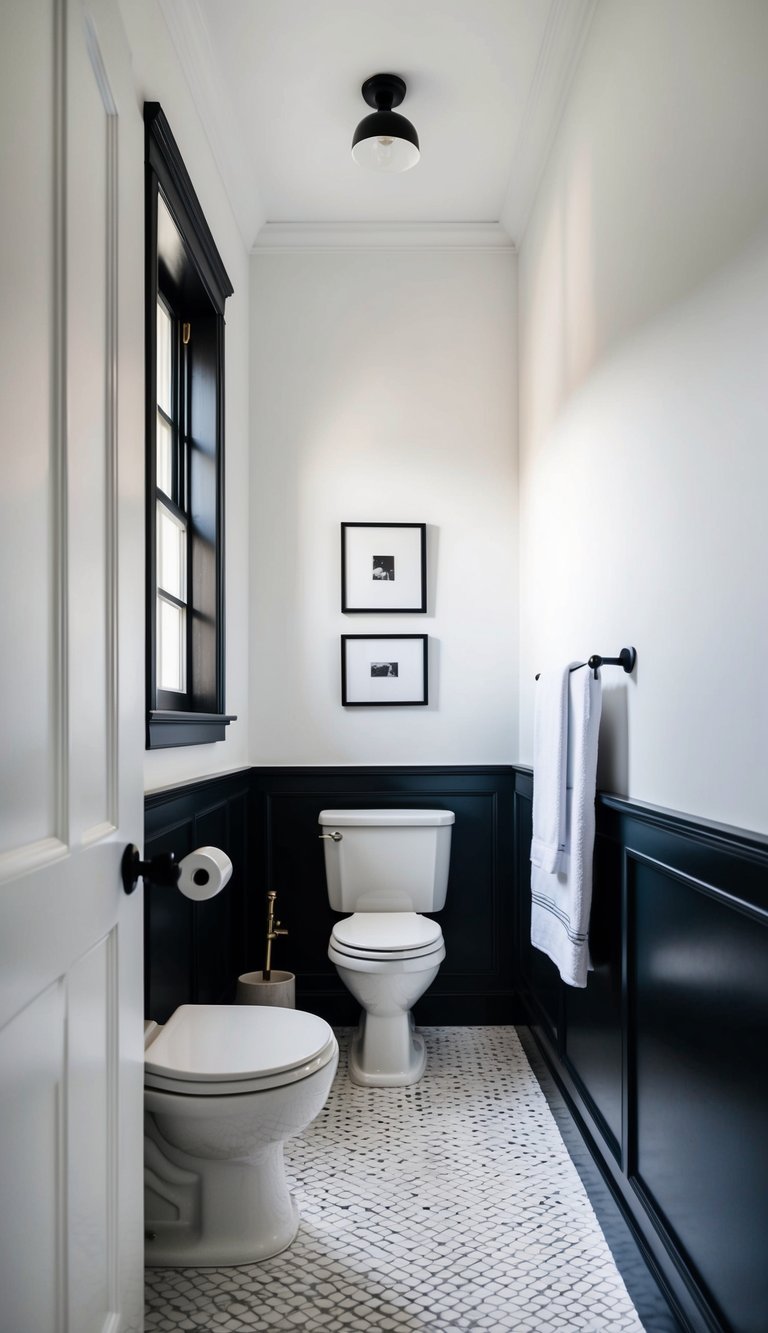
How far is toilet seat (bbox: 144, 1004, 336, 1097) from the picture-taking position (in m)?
1.69

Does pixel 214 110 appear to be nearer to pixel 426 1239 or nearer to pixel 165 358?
pixel 165 358

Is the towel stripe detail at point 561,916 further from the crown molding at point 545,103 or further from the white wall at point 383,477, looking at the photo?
the crown molding at point 545,103

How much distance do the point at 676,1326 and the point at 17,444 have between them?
1600 mm

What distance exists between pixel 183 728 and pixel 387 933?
956 mm

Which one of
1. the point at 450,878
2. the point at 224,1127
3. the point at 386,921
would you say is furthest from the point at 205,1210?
the point at 450,878

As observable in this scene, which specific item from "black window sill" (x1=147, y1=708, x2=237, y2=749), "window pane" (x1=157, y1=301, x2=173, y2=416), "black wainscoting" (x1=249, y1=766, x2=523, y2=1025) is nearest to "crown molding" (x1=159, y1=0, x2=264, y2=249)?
"window pane" (x1=157, y1=301, x2=173, y2=416)

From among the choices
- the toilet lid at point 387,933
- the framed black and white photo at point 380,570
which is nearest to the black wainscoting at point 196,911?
the toilet lid at point 387,933

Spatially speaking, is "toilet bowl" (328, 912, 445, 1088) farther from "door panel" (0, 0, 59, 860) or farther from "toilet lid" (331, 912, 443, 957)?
"door panel" (0, 0, 59, 860)

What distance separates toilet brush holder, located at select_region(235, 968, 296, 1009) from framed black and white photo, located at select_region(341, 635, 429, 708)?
3.03ft

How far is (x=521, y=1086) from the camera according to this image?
2.63m

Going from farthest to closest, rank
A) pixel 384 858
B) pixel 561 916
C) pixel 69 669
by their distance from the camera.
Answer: pixel 384 858
pixel 561 916
pixel 69 669

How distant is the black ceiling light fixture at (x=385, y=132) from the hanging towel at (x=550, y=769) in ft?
4.96

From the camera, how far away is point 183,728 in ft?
7.23

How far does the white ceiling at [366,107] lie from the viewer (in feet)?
7.27
